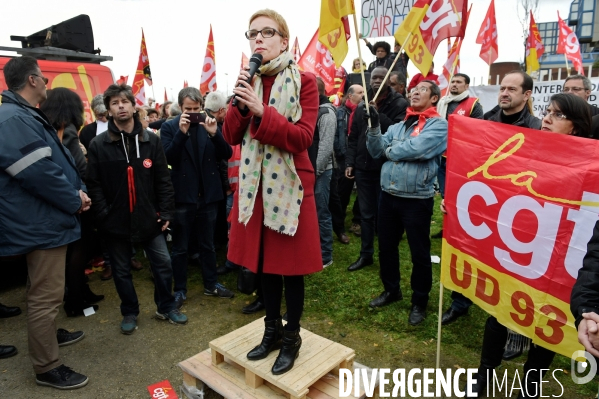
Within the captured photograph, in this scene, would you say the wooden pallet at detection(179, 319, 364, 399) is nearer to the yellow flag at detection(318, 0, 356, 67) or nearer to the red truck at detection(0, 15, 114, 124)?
the yellow flag at detection(318, 0, 356, 67)

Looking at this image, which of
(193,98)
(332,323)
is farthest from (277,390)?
(193,98)

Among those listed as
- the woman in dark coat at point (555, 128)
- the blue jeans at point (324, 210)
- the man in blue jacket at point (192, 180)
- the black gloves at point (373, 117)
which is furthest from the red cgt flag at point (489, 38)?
the man in blue jacket at point (192, 180)

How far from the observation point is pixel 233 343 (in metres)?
2.87

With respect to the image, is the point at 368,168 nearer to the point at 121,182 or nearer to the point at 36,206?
the point at 121,182

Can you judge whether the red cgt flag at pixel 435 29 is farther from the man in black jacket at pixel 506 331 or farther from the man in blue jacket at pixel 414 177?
the man in black jacket at pixel 506 331

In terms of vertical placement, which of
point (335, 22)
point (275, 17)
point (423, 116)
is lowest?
point (423, 116)

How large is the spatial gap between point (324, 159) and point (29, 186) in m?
3.18

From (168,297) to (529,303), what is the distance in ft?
10.6

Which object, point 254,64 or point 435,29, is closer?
point 254,64

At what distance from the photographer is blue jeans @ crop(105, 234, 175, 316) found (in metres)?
3.91

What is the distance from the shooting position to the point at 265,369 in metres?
2.54

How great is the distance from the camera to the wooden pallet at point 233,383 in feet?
8.40

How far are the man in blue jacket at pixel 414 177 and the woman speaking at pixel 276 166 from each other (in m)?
1.63
